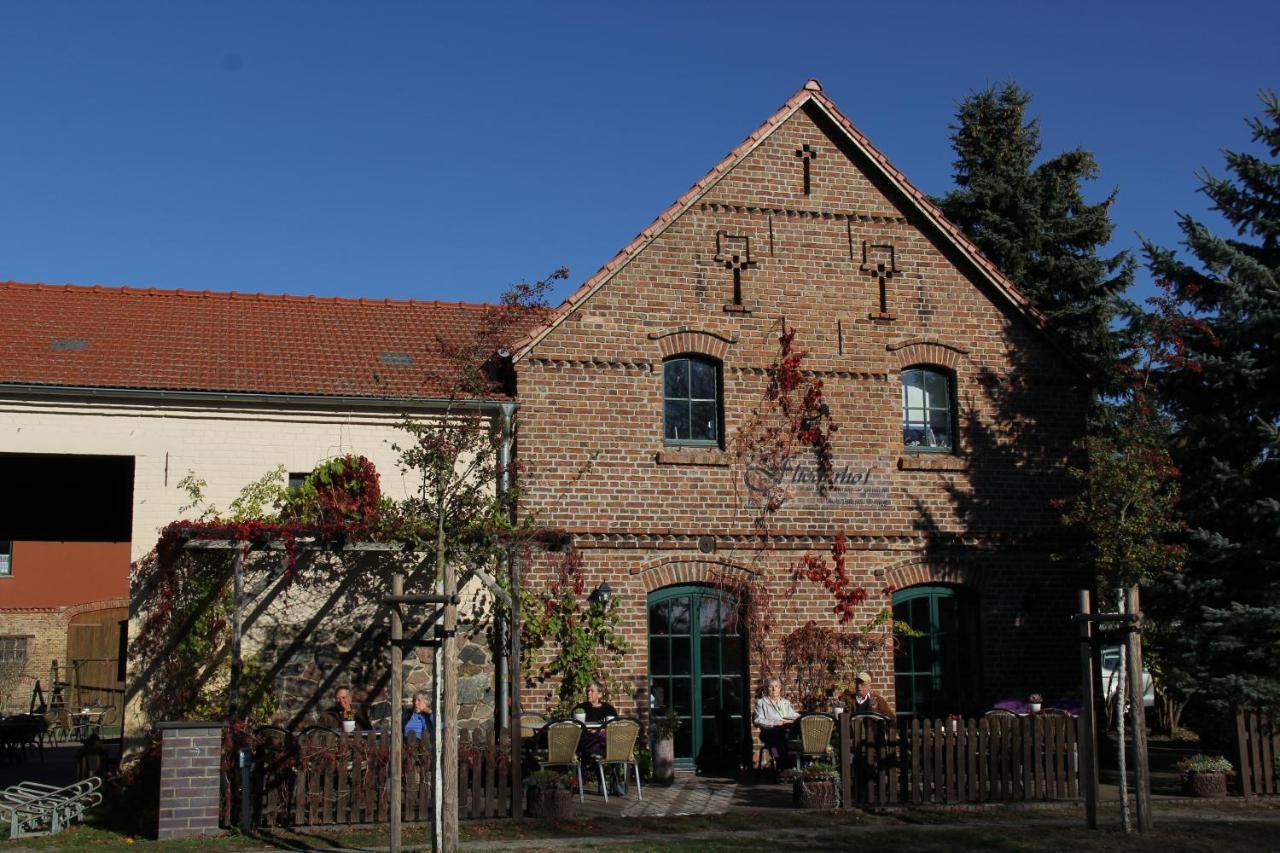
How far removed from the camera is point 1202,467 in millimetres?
16031

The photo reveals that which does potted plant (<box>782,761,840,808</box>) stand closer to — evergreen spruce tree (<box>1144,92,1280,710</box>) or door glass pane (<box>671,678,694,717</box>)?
door glass pane (<box>671,678,694,717</box>)

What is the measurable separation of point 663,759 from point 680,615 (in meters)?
1.87

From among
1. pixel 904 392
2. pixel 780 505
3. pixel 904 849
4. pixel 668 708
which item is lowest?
pixel 904 849

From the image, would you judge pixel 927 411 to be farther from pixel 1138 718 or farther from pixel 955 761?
A: pixel 1138 718

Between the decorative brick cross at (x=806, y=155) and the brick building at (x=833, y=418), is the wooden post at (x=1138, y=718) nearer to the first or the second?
A: the brick building at (x=833, y=418)

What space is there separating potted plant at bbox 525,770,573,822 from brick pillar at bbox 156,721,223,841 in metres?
2.98

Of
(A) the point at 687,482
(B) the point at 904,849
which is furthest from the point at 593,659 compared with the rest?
(B) the point at 904,849

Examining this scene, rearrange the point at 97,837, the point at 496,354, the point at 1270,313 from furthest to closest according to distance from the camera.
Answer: the point at 496,354, the point at 1270,313, the point at 97,837

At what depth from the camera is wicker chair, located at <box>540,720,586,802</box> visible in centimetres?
1332

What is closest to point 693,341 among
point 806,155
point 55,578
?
point 806,155

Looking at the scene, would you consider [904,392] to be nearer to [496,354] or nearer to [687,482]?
[687,482]

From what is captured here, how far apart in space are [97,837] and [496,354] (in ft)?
23.4

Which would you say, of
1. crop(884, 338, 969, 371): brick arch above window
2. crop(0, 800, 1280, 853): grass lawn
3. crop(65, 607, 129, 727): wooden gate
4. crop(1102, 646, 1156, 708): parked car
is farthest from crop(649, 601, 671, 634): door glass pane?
crop(65, 607, 129, 727): wooden gate

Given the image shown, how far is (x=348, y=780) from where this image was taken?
12.3 meters
